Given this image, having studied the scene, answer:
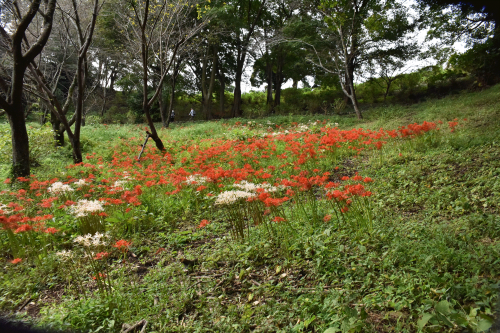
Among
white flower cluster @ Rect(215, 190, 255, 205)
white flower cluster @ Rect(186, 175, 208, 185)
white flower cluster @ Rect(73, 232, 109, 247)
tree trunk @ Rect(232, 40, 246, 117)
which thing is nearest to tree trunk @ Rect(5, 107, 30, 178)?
white flower cluster @ Rect(186, 175, 208, 185)

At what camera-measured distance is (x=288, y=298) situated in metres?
2.25

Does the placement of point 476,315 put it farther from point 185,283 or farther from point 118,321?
point 118,321

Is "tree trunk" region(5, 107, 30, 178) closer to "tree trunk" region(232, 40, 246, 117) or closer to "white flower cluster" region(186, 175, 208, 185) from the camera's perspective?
"white flower cluster" region(186, 175, 208, 185)

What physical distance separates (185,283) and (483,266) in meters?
2.50

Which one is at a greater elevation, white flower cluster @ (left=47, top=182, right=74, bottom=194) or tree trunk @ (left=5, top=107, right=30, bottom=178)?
tree trunk @ (left=5, top=107, right=30, bottom=178)

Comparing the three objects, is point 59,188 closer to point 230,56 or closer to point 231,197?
point 231,197

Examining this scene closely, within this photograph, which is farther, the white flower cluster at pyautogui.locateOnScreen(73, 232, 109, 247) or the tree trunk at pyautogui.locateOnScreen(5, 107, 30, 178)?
the tree trunk at pyautogui.locateOnScreen(5, 107, 30, 178)

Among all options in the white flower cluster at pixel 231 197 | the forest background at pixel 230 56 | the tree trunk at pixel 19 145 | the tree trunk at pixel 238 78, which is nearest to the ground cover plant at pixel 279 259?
the white flower cluster at pixel 231 197

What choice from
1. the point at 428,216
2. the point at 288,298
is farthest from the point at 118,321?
the point at 428,216

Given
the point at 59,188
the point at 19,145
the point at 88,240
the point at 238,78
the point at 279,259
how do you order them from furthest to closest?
the point at 238,78 < the point at 19,145 < the point at 59,188 < the point at 279,259 < the point at 88,240

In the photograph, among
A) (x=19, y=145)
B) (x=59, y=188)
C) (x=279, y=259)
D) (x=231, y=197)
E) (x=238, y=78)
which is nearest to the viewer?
(x=279, y=259)

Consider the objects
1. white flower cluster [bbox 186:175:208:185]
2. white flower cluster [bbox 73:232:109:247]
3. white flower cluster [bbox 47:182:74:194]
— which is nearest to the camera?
white flower cluster [bbox 73:232:109:247]

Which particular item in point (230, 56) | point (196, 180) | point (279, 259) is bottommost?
point (279, 259)

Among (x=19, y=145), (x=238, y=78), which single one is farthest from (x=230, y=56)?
(x=19, y=145)
